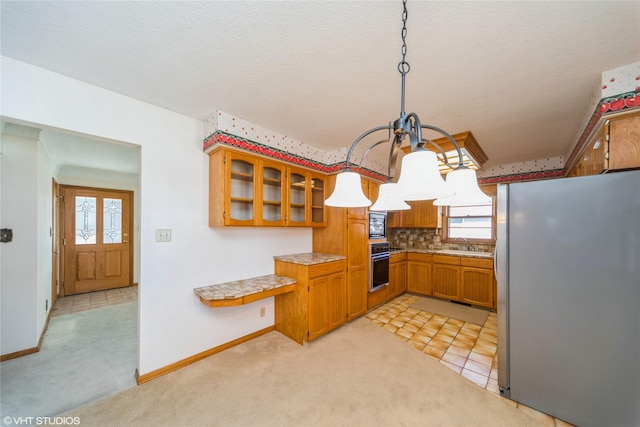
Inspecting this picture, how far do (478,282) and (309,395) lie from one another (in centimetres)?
317

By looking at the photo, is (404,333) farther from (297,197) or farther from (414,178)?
(414,178)

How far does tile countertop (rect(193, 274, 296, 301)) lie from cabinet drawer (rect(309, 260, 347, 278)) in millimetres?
257

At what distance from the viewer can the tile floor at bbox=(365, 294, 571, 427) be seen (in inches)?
82.8

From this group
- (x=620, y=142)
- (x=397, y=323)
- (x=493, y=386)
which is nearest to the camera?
(x=620, y=142)

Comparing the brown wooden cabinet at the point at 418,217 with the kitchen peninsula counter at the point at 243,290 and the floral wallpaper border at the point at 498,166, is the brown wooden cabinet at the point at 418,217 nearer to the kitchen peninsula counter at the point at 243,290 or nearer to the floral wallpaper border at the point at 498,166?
the floral wallpaper border at the point at 498,166

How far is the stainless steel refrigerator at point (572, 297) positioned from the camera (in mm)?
1486

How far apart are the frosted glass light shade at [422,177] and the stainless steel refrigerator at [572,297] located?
1470mm

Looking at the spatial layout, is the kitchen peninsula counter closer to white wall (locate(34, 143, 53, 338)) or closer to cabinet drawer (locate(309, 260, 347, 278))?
cabinet drawer (locate(309, 260, 347, 278))

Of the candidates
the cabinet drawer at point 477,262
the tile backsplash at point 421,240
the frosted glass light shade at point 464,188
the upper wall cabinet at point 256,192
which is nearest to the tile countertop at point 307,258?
the upper wall cabinet at point 256,192

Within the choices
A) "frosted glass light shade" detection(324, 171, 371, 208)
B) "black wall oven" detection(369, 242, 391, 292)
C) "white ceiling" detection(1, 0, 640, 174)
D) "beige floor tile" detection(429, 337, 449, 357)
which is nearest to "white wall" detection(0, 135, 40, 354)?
"white ceiling" detection(1, 0, 640, 174)

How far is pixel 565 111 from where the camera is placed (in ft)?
6.99

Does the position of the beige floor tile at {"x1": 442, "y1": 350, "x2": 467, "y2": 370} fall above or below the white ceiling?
below

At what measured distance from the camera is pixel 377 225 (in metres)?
3.72

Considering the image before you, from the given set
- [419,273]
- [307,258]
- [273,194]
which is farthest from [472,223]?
[273,194]
